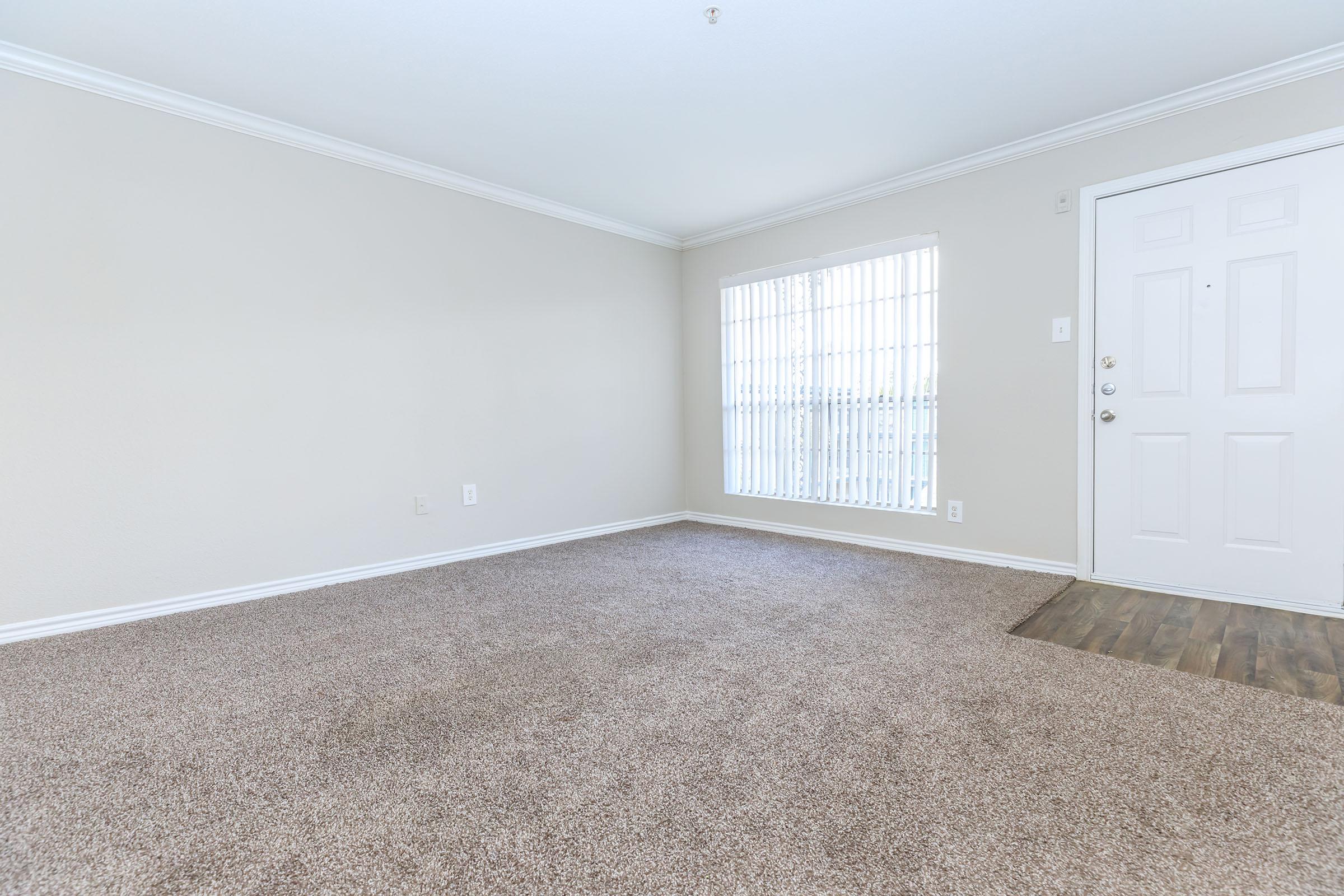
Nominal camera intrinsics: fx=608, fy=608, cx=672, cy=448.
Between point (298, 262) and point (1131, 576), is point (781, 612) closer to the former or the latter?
point (1131, 576)

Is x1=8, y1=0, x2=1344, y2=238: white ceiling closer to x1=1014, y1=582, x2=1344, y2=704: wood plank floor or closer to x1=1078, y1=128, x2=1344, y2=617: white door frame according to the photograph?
x1=1078, y1=128, x2=1344, y2=617: white door frame

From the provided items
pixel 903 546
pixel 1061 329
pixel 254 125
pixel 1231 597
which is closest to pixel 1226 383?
pixel 1061 329

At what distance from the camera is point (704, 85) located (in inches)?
105

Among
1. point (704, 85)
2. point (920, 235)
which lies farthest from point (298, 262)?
point (920, 235)

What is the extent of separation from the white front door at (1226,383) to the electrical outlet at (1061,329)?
13 centimetres

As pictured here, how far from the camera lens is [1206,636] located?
2.36m

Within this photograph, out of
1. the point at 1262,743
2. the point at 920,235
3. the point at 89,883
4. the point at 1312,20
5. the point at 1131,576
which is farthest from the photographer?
the point at 920,235

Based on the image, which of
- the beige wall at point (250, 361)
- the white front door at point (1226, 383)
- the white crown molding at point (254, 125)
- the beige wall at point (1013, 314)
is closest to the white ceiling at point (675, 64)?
the white crown molding at point (254, 125)

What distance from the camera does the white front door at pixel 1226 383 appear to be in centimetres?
256

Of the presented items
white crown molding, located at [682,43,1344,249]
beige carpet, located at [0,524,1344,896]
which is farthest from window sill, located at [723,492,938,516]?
white crown molding, located at [682,43,1344,249]

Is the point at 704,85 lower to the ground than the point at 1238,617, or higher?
higher

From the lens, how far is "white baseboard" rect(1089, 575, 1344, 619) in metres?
2.57

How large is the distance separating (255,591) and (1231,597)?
4604 mm

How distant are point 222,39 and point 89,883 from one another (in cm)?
273
